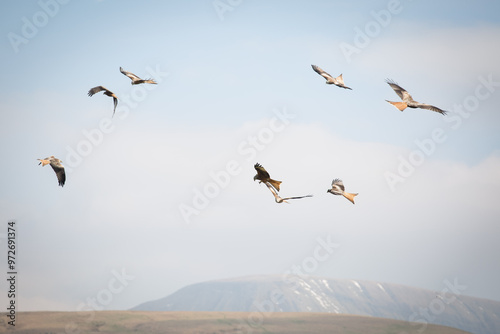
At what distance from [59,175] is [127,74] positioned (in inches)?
384

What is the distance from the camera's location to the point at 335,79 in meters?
43.5

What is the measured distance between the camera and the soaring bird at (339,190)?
116 ft

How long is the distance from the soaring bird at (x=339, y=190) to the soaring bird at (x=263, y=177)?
6446mm

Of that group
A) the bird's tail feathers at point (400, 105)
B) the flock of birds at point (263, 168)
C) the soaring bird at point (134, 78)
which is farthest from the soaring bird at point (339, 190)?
the soaring bird at point (134, 78)

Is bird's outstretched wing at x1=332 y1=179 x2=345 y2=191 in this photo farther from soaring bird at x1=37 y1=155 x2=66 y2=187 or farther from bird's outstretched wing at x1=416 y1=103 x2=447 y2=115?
soaring bird at x1=37 y1=155 x2=66 y2=187

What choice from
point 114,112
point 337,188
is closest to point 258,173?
point 337,188

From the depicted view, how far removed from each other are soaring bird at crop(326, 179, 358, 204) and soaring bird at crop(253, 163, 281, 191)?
6.45m

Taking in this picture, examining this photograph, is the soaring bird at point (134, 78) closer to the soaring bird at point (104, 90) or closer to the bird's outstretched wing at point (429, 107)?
the soaring bird at point (104, 90)

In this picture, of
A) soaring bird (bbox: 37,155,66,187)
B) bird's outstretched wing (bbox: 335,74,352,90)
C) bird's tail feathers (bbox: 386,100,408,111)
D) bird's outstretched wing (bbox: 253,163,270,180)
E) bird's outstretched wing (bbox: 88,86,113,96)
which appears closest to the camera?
bird's outstretched wing (bbox: 253,163,270,180)

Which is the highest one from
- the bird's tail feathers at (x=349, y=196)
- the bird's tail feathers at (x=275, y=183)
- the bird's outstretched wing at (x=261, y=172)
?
the bird's outstretched wing at (x=261, y=172)

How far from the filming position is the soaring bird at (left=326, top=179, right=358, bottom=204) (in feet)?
116

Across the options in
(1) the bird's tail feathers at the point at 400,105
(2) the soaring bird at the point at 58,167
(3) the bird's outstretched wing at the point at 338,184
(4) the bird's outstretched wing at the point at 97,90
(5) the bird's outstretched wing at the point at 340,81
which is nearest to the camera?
(1) the bird's tail feathers at the point at 400,105

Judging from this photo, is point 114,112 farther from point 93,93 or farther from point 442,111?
point 442,111

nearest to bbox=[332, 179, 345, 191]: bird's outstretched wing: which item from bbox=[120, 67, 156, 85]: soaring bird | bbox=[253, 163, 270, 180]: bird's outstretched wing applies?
bbox=[253, 163, 270, 180]: bird's outstretched wing
